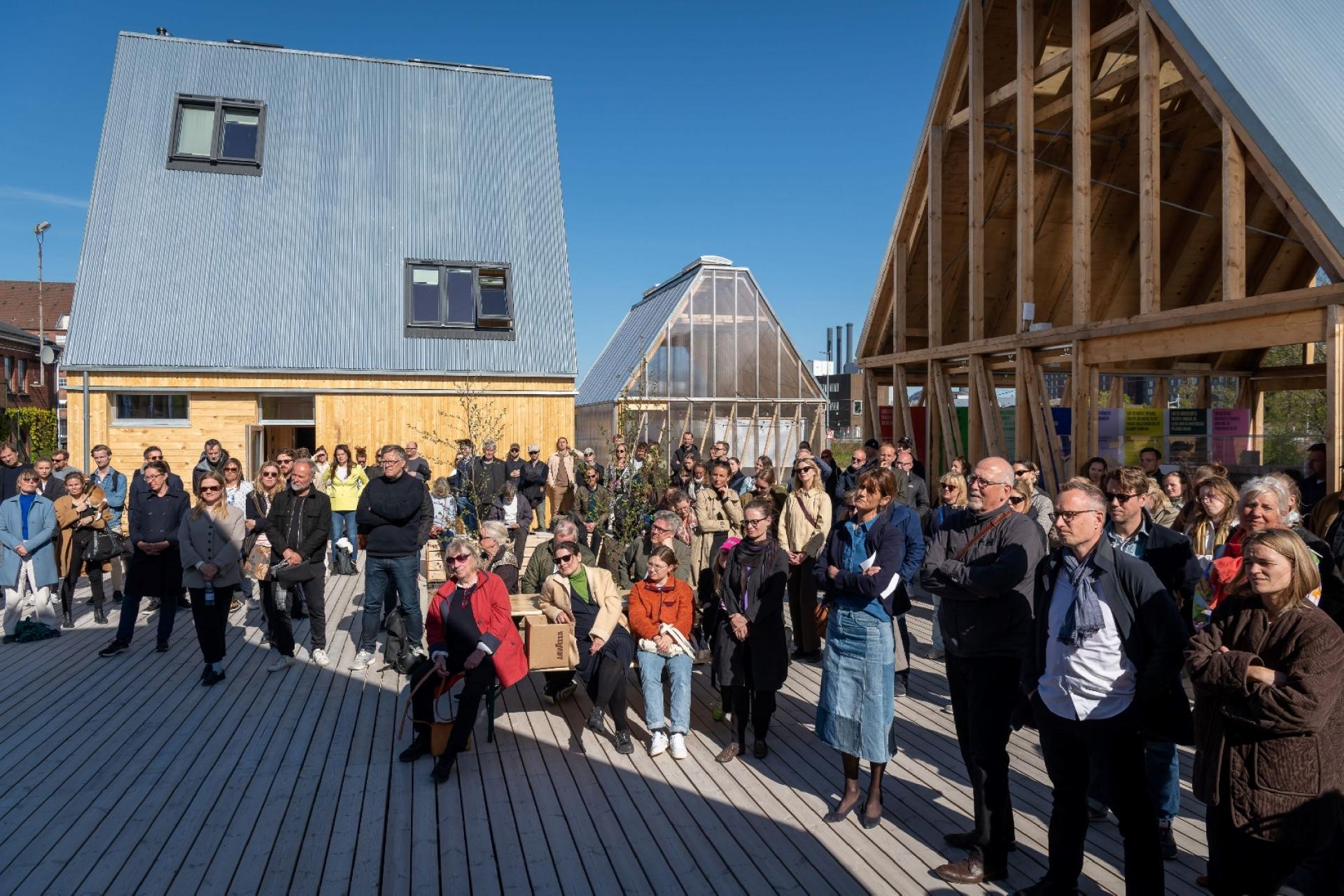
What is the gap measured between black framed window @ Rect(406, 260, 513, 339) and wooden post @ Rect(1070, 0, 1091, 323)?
391 inches

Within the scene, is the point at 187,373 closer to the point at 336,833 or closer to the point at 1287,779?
the point at 336,833

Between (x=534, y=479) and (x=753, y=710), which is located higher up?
(x=534, y=479)

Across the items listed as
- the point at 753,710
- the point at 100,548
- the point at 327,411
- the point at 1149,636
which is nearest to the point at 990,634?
the point at 1149,636

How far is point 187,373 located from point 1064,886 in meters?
15.6

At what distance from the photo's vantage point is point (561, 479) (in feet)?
49.1

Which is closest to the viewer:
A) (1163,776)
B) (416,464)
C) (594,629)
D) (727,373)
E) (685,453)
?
(1163,776)

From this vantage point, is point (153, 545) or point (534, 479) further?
point (534, 479)

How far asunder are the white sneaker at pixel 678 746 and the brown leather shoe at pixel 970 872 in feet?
6.40

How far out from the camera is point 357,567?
13102 mm

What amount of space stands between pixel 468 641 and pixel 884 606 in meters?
2.67

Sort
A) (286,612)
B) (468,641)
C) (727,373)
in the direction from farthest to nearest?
(727,373) → (286,612) → (468,641)

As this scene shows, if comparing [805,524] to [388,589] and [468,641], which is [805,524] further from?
[388,589]

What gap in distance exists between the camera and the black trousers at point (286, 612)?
7832 mm

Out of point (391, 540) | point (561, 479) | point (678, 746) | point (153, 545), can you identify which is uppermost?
point (561, 479)
